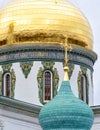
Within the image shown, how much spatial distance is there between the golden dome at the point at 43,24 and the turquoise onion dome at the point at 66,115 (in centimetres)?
503

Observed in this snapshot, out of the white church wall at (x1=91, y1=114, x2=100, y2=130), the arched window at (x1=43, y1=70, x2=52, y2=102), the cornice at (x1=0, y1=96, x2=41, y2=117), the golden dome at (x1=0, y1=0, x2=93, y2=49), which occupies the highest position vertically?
the golden dome at (x1=0, y1=0, x2=93, y2=49)

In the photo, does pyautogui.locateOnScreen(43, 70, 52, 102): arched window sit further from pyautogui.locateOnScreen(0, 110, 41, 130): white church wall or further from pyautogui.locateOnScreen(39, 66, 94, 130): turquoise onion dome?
pyautogui.locateOnScreen(39, 66, 94, 130): turquoise onion dome

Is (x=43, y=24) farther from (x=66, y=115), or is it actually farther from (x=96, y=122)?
(x=66, y=115)

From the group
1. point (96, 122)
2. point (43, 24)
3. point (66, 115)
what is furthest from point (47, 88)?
point (66, 115)

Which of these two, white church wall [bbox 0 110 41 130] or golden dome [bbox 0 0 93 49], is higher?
golden dome [bbox 0 0 93 49]

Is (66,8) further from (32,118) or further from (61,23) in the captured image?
(32,118)

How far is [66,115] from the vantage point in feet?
92.9

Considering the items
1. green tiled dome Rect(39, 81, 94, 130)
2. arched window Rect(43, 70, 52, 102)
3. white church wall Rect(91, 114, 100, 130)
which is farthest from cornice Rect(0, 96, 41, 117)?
white church wall Rect(91, 114, 100, 130)

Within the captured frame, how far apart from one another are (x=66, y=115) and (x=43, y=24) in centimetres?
628

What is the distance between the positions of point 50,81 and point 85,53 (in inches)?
78.2

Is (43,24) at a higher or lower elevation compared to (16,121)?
higher

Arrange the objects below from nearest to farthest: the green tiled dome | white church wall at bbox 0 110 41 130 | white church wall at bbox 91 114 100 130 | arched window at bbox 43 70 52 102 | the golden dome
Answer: the green tiled dome < white church wall at bbox 0 110 41 130 < white church wall at bbox 91 114 100 130 < arched window at bbox 43 70 52 102 < the golden dome

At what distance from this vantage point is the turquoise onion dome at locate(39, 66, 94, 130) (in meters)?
28.3

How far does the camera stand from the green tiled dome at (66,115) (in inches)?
1115
